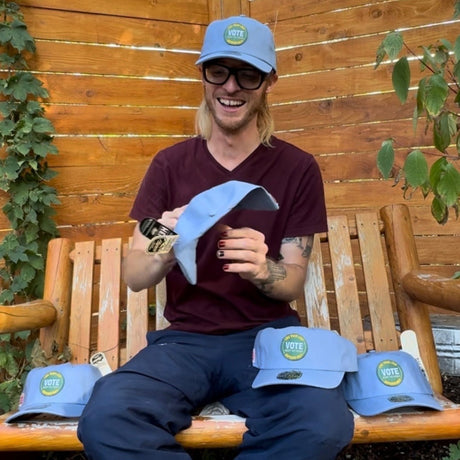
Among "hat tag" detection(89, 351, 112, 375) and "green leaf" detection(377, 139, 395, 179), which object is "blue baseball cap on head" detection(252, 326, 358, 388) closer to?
"green leaf" detection(377, 139, 395, 179)

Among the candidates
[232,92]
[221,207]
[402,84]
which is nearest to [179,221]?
[221,207]

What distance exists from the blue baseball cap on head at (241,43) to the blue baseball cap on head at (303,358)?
2.73 feet

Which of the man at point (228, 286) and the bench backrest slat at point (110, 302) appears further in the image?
the bench backrest slat at point (110, 302)

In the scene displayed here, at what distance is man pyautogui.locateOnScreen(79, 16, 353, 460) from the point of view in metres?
1.38

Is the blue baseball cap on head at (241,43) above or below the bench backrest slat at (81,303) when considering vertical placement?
above

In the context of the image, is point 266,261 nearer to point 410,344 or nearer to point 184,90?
point 410,344

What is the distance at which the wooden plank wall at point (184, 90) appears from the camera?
124 inches

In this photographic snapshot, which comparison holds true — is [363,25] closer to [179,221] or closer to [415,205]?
[415,205]

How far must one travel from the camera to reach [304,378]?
1.50 metres

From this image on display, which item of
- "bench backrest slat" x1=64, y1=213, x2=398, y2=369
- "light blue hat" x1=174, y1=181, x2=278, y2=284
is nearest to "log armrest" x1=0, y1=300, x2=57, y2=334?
"bench backrest slat" x1=64, y1=213, x2=398, y2=369

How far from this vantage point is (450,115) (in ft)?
5.10

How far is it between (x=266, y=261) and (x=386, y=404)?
504 mm

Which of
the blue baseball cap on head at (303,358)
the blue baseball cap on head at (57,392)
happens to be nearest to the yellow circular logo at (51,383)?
the blue baseball cap on head at (57,392)

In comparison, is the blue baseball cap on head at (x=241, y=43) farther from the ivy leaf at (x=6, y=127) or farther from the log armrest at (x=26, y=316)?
the ivy leaf at (x=6, y=127)
